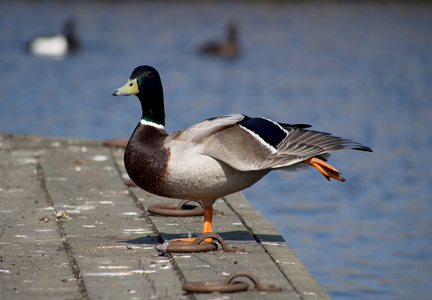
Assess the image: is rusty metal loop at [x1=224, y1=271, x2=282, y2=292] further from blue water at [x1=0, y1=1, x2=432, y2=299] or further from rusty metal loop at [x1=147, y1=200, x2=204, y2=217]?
blue water at [x1=0, y1=1, x2=432, y2=299]

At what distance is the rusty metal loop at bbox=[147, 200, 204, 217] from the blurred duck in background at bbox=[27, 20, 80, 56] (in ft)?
76.1

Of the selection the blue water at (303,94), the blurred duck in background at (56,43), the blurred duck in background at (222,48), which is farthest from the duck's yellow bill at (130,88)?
the blurred duck in background at (222,48)

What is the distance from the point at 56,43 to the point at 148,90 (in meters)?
24.7

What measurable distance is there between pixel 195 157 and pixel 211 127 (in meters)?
0.31

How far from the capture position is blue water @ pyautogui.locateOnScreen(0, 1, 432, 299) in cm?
962

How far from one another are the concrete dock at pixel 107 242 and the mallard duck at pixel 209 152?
456 mm

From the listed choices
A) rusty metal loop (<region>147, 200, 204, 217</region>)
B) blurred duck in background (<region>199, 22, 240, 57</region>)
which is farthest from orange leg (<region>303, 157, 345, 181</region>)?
blurred duck in background (<region>199, 22, 240, 57</region>)

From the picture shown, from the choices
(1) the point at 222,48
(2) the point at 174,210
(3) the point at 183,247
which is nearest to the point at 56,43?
(1) the point at 222,48

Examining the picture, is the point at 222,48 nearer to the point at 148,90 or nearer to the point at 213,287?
the point at 148,90

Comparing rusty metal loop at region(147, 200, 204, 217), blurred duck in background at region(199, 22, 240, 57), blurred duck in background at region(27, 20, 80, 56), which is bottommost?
blurred duck in background at region(27, 20, 80, 56)

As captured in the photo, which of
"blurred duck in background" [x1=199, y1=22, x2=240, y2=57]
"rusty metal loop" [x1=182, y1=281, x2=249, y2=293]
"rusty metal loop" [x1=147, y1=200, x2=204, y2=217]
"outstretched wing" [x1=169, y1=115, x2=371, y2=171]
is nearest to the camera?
"rusty metal loop" [x1=182, y1=281, x2=249, y2=293]

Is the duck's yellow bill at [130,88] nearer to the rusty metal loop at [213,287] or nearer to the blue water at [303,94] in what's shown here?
the rusty metal loop at [213,287]

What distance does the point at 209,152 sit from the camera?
15.7 feet

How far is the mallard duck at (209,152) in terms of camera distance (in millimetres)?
4777
